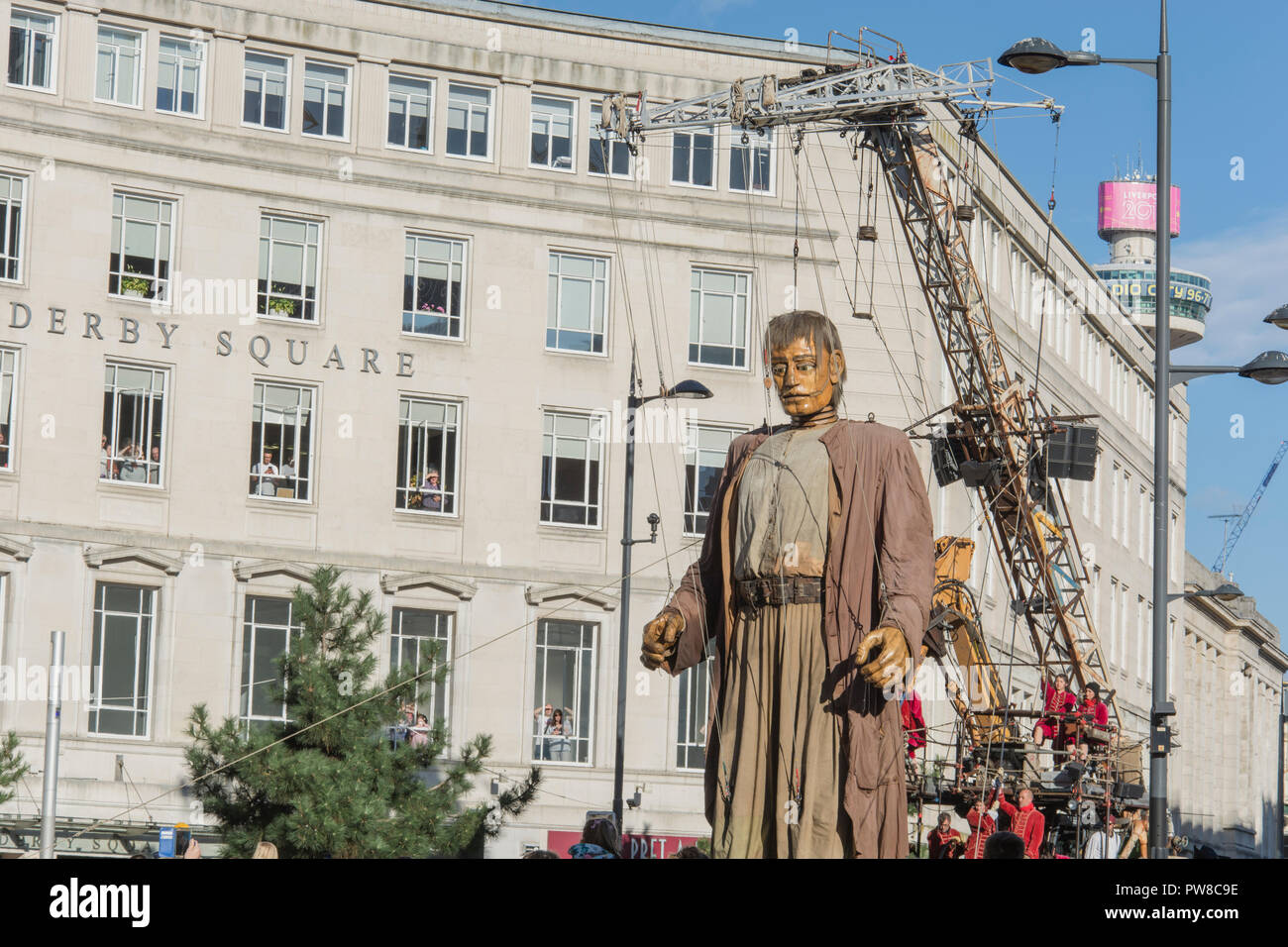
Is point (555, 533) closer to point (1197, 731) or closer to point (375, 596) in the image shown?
point (375, 596)

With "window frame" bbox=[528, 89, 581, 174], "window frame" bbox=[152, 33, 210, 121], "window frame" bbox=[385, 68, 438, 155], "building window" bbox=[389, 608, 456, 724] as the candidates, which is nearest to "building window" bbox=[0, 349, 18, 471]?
"window frame" bbox=[152, 33, 210, 121]

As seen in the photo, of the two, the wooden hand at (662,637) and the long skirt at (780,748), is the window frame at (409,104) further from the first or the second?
the long skirt at (780,748)

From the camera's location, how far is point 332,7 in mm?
38125

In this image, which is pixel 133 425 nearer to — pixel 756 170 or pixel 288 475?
pixel 288 475

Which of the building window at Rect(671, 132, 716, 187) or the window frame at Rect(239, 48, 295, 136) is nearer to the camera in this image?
the window frame at Rect(239, 48, 295, 136)

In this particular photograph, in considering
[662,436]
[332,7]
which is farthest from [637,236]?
[332,7]

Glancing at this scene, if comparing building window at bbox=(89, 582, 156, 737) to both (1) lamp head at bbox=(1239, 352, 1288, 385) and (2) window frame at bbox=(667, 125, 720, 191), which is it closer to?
(2) window frame at bbox=(667, 125, 720, 191)

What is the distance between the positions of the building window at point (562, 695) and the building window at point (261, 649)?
16.5 feet

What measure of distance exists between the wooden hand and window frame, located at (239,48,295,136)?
3097 centimetres

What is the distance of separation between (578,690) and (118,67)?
1474 centimetres

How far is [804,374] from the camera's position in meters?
8.16

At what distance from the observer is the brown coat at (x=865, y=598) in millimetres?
7582

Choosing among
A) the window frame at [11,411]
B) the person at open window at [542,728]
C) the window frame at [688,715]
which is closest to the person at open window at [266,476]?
the window frame at [11,411]

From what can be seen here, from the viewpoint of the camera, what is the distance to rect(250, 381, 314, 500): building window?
3647cm
